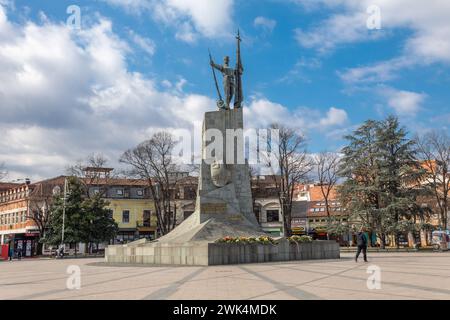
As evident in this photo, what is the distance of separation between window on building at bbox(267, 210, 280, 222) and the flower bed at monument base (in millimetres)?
38159

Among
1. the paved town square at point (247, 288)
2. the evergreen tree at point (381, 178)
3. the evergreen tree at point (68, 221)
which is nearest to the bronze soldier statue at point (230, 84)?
the paved town square at point (247, 288)

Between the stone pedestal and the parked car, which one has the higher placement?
the stone pedestal

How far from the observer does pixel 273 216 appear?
59688 mm

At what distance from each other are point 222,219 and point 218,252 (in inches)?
186

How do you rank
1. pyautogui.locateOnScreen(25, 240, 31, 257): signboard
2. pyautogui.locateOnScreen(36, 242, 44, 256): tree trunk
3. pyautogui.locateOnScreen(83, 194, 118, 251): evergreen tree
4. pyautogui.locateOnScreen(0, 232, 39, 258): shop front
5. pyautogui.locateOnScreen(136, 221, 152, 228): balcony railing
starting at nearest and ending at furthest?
pyautogui.locateOnScreen(83, 194, 118, 251): evergreen tree
pyautogui.locateOnScreen(36, 242, 44, 256): tree trunk
pyautogui.locateOnScreen(25, 240, 31, 257): signboard
pyautogui.locateOnScreen(0, 232, 39, 258): shop front
pyautogui.locateOnScreen(136, 221, 152, 228): balcony railing

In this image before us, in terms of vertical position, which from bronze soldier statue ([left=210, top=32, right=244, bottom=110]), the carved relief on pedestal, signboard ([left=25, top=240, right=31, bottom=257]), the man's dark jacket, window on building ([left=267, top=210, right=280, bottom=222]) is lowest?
signboard ([left=25, top=240, right=31, bottom=257])

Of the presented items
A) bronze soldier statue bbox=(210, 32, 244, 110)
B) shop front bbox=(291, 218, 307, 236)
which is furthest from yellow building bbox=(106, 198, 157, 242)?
bronze soldier statue bbox=(210, 32, 244, 110)

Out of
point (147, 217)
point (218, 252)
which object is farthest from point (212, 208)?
point (147, 217)

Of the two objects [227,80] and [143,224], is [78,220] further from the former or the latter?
[227,80]

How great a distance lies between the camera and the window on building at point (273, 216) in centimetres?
5947

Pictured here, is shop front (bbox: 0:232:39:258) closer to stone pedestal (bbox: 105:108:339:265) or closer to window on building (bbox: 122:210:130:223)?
window on building (bbox: 122:210:130:223)

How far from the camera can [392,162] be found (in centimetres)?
3884

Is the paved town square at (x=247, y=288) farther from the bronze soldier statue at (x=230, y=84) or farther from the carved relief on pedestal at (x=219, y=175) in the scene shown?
the bronze soldier statue at (x=230, y=84)

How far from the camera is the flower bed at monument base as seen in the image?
57.3 feet
